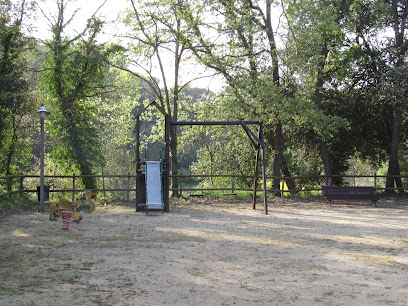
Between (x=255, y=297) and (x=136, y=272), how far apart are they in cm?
211

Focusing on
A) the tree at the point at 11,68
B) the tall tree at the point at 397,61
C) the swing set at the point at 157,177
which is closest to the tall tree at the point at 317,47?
the tall tree at the point at 397,61

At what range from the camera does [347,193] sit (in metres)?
17.7

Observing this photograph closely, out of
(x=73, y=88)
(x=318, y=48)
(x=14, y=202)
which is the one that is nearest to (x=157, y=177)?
(x=14, y=202)

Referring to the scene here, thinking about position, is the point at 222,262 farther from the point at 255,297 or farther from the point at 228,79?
the point at 228,79

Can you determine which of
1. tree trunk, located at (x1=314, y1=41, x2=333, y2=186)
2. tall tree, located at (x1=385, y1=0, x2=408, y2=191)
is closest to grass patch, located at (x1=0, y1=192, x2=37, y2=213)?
tree trunk, located at (x1=314, y1=41, x2=333, y2=186)

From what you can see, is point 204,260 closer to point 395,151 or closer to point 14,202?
point 14,202

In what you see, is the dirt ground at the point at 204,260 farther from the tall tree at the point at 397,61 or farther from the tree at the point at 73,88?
the tall tree at the point at 397,61

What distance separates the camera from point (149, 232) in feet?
36.1

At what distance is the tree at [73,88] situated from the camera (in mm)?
19469

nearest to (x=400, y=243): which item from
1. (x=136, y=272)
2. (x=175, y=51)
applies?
(x=136, y=272)

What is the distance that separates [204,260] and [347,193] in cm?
1138

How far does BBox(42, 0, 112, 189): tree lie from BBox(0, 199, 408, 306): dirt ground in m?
6.16

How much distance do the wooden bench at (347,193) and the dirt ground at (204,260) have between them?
3.62 m

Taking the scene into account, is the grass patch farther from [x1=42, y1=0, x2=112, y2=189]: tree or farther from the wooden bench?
the wooden bench
